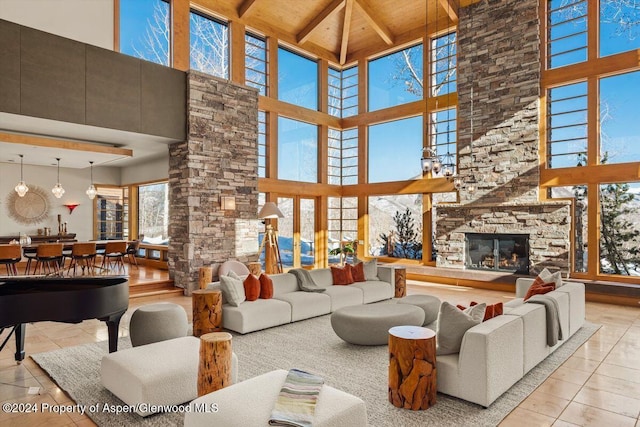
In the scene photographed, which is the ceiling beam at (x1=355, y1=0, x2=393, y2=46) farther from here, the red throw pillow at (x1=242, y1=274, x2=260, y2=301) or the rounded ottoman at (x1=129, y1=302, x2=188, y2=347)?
the rounded ottoman at (x1=129, y1=302, x2=188, y2=347)

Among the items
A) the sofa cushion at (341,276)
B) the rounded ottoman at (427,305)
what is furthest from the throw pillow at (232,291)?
the rounded ottoman at (427,305)

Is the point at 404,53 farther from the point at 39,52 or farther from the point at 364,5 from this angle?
the point at 39,52

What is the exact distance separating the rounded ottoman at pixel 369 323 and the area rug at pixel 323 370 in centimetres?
11

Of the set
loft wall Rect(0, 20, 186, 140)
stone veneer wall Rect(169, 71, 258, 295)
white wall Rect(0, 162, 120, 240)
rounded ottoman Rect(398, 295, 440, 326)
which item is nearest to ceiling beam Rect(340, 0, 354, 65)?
stone veneer wall Rect(169, 71, 258, 295)

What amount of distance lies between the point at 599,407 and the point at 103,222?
39.4ft

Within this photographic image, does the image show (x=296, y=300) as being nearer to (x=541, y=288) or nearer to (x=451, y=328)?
(x=451, y=328)

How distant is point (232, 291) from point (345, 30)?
27.0ft

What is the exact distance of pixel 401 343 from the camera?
3170mm

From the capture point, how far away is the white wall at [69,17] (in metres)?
6.03

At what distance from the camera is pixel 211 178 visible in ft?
26.6

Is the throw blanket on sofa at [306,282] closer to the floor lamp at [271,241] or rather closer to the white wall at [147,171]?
the floor lamp at [271,241]

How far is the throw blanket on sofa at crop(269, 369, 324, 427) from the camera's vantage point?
220 cm

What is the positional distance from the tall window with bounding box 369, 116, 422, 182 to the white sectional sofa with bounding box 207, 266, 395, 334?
4065 millimetres

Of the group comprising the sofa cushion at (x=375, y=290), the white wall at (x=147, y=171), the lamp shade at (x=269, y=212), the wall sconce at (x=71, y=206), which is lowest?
the sofa cushion at (x=375, y=290)
